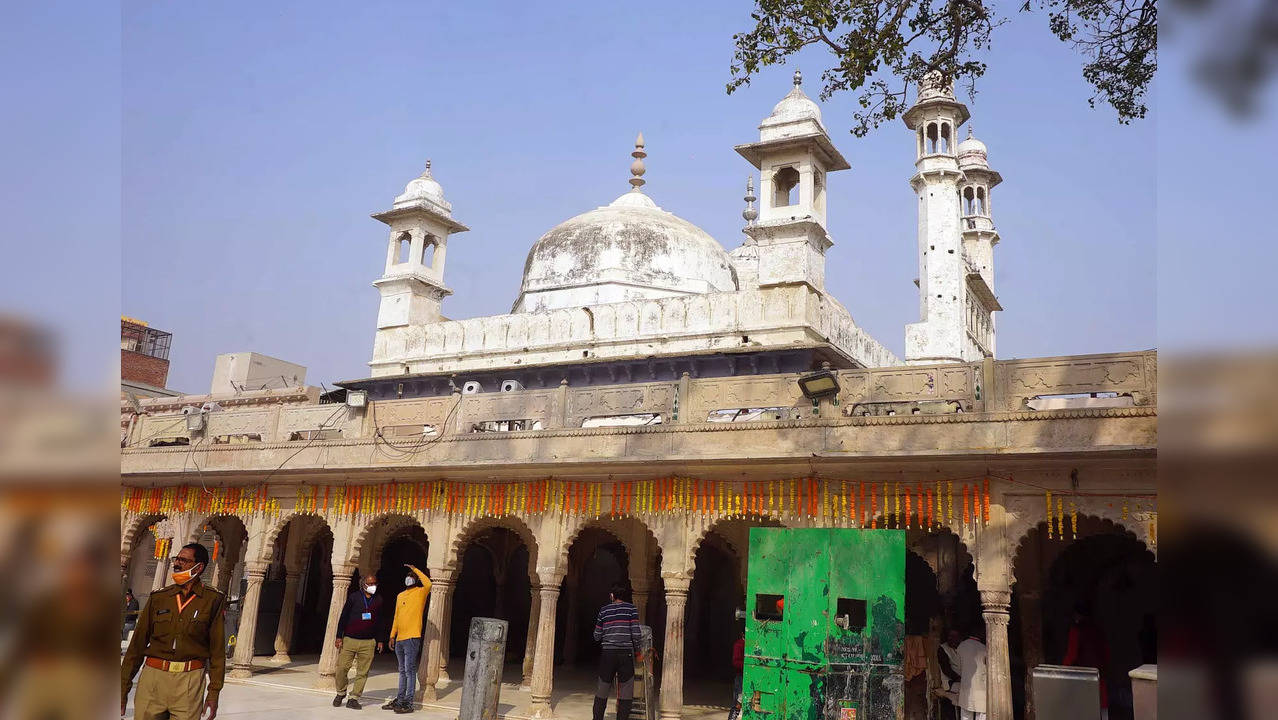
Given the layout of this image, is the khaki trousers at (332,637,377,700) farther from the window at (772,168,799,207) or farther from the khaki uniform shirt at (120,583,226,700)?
the window at (772,168,799,207)

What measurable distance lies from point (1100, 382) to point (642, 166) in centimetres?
2408

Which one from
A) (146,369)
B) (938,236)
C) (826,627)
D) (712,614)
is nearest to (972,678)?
(826,627)

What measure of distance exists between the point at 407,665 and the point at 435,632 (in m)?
1.04

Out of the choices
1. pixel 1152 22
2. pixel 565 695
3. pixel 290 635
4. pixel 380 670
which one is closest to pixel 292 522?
pixel 290 635

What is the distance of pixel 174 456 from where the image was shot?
54.2 ft

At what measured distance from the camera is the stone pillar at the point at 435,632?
1305 cm

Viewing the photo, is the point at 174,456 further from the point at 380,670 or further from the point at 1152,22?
the point at 1152,22

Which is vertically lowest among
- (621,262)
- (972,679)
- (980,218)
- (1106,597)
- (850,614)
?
(972,679)

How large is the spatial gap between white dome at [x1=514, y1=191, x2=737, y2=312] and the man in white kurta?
1681 cm

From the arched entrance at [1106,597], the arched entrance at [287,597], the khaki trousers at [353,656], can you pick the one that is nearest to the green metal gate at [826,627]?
the arched entrance at [1106,597]

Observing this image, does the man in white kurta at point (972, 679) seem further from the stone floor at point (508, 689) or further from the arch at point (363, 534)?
the arch at point (363, 534)

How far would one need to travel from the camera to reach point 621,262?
27.3m

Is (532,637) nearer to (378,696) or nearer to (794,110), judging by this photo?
(378,696)
